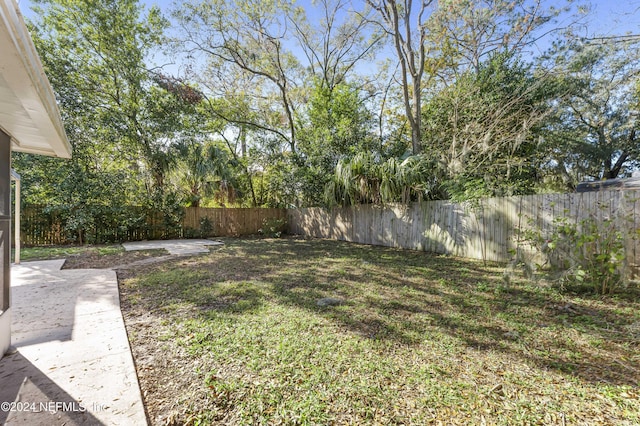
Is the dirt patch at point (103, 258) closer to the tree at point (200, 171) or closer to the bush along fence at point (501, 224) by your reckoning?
the tree at point (200, 171)

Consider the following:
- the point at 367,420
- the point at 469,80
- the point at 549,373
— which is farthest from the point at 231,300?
the point at 469,80

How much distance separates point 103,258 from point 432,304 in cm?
669

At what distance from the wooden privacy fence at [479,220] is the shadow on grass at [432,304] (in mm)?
663

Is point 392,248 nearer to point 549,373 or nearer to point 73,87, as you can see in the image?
point 549,373

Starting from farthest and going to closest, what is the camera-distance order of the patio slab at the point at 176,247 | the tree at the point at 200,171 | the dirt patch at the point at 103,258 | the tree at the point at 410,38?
the tree at the point at 200,171 → the tree at the point at 410,38 → the patio slab at the point at 176,247 → the dirt patch at the point at 103,258

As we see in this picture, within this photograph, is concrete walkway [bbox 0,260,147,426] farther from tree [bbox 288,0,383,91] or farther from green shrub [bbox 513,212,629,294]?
tree [bbox 288,0,383,91]

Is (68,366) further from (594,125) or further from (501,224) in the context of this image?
(594,125)

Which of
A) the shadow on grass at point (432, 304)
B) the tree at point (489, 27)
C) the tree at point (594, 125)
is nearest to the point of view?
the shadow on grass at point (432, 304)

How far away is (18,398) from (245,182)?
11426 millimetres

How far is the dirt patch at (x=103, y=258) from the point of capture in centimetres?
505

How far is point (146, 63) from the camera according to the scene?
10078 mm

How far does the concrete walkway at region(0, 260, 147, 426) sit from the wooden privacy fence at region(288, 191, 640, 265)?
13.7ft

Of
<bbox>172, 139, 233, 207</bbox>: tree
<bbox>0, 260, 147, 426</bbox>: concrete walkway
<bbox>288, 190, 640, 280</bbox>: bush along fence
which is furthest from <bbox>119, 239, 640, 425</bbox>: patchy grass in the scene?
<bbox>172, 139, 233, 207</bbox>: tree

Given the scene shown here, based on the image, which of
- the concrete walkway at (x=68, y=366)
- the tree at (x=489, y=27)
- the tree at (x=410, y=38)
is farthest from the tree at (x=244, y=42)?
the concrete walkway at (x=68, y=366)
